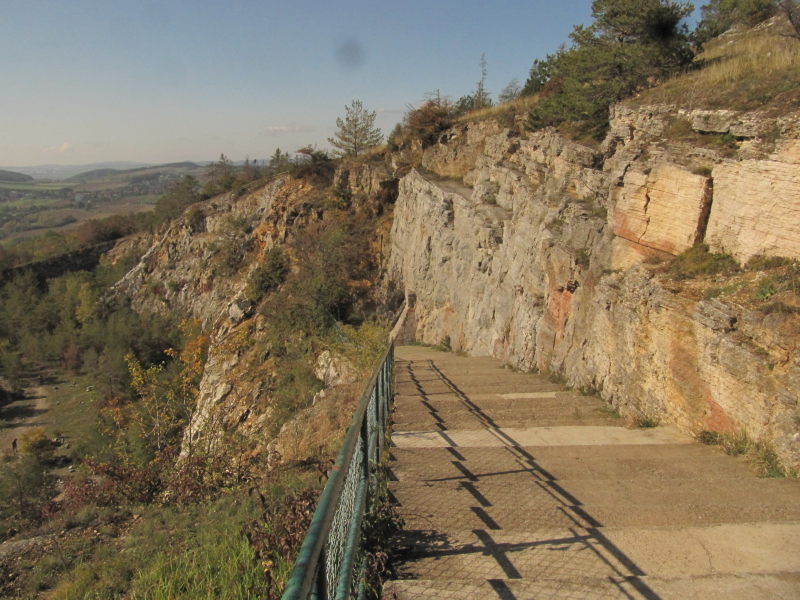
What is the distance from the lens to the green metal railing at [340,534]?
5.41 feet

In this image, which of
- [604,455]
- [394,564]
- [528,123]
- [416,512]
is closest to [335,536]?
[394,564]

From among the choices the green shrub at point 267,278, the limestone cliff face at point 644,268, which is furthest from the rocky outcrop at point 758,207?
the green shrub at point 267,278

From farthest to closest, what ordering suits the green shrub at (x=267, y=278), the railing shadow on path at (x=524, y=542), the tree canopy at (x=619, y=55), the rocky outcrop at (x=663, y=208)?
the green shrub at (x=267, y=278) < the tree canopy at (x=619, y=55) < the rocky outcrop at (x=663, y=208) < the railing shadow on path at (x=524, y=542)

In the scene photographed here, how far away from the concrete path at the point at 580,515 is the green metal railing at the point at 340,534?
414mm

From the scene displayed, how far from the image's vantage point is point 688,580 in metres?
2.95

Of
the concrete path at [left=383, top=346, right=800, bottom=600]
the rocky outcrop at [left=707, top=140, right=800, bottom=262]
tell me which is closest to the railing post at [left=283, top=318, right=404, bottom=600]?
the concrete path at [left=383, top=346, right=800, bottom=600]

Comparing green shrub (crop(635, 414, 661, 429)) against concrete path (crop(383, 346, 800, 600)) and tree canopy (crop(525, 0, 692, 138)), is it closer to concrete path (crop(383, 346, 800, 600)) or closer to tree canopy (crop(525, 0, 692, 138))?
concrete path (crop(383, 346, 800, 600))

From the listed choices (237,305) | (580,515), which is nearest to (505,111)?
(237,305)

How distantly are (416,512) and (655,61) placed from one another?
12996 millimetres

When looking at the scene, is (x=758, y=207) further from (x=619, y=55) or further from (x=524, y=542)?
(x=619, y=55)

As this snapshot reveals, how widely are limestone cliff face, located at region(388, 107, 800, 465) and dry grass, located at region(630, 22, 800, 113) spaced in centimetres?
35

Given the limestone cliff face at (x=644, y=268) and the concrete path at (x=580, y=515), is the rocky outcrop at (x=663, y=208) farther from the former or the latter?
the concrete path at (x=580, y=515)

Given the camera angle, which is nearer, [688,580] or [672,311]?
[688,580]

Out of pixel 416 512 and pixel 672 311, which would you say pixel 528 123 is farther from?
pixel 416 512
